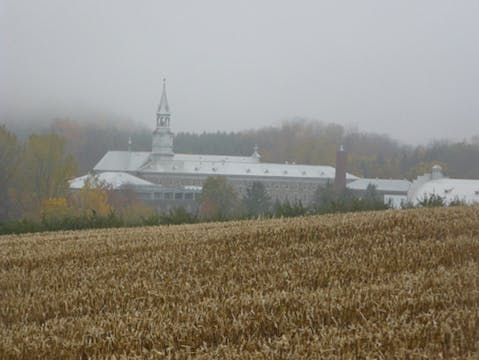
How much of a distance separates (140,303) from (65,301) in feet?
2.63

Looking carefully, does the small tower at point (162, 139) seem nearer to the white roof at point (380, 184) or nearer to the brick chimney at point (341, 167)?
the brick chimney at point (341, 167)

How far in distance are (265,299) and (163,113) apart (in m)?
111

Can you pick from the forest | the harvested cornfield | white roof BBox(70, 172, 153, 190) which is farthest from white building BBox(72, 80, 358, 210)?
the harvested cornfield

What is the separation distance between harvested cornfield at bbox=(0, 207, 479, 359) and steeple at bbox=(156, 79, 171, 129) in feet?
319

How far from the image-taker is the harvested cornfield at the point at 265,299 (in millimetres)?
3826

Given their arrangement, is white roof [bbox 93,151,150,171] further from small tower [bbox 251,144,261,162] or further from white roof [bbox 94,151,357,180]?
small tower [bbox 251,144,261,162]

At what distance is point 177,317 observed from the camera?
4953 mm

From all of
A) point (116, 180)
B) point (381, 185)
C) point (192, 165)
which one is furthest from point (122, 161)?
point (381, 185)

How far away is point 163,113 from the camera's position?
376 feet

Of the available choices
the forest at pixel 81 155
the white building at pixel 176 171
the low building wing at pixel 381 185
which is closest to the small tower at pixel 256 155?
the white building at pixel 176 171

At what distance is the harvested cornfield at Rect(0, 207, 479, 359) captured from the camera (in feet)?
12.6

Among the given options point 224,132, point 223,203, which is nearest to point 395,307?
point 223,203

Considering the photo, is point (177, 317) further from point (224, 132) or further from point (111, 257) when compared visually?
point (224, 132)

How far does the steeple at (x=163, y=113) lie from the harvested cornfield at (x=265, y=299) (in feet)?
319
